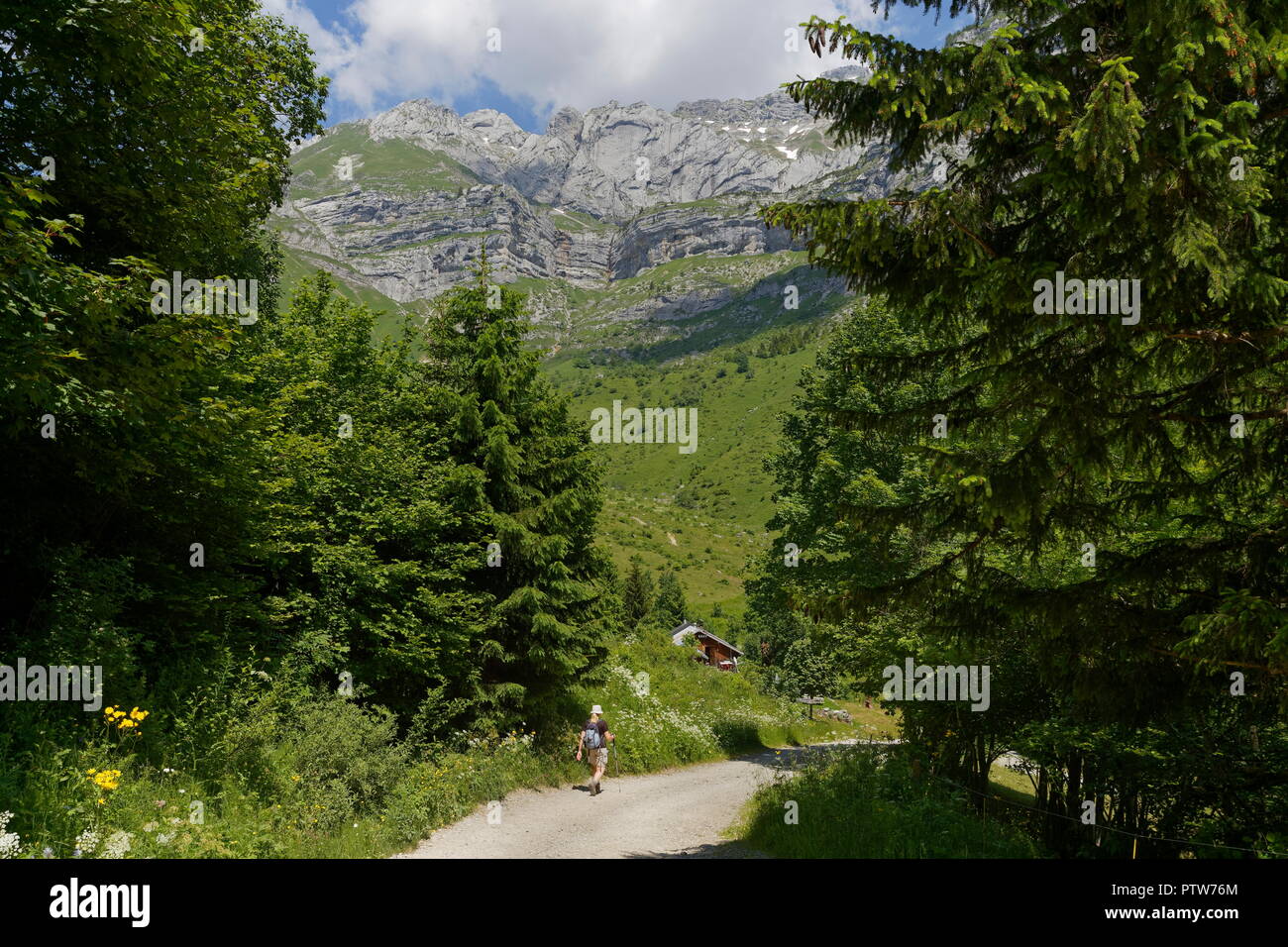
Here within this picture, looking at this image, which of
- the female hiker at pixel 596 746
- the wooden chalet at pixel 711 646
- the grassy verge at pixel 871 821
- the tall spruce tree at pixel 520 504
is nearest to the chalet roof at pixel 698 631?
the wooden chalet at pixel 711 646

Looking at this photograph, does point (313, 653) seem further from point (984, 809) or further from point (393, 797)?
point (984, 809)

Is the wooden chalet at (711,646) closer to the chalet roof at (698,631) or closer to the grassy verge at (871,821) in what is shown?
the chalet roof at (698,631)

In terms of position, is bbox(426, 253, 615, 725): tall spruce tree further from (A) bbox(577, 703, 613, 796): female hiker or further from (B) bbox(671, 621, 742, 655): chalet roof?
(B) bbox(671, 621, 742, 655): chalet roof

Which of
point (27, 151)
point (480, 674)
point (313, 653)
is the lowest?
point (480, 674)

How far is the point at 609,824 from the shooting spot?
12133mm

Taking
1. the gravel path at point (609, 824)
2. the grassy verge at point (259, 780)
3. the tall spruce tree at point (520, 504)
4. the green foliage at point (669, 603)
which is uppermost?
the tall spruce tree at point (520, 504)

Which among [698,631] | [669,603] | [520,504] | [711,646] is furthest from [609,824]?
[669,603]

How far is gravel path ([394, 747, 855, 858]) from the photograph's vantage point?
10.2 metres

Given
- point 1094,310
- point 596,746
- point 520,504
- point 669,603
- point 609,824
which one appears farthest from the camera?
point 669,603

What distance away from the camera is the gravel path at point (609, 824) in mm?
10164

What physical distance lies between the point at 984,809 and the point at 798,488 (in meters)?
15.9

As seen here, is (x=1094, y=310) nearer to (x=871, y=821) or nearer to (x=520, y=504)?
(x=871, y=821)
